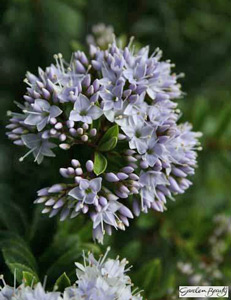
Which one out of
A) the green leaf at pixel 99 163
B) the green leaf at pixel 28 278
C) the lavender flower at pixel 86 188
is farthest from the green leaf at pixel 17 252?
the green leaf at pixel 99 163

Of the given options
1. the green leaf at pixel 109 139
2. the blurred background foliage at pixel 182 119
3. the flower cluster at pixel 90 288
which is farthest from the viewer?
the blurred background foliage at pixel 182 119

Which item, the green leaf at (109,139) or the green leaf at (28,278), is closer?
the green leaf at (28,278)

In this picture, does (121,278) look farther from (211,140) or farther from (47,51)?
(47,51)

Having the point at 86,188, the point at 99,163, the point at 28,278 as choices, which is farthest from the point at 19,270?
the point at 99,163

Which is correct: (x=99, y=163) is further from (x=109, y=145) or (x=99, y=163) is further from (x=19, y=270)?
(x=19, y=270)

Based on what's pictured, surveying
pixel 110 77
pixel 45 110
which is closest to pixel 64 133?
pixel 45 110

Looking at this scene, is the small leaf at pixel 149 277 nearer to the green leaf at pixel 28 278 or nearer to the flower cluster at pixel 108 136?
the flower cluster at pixel 108 136
